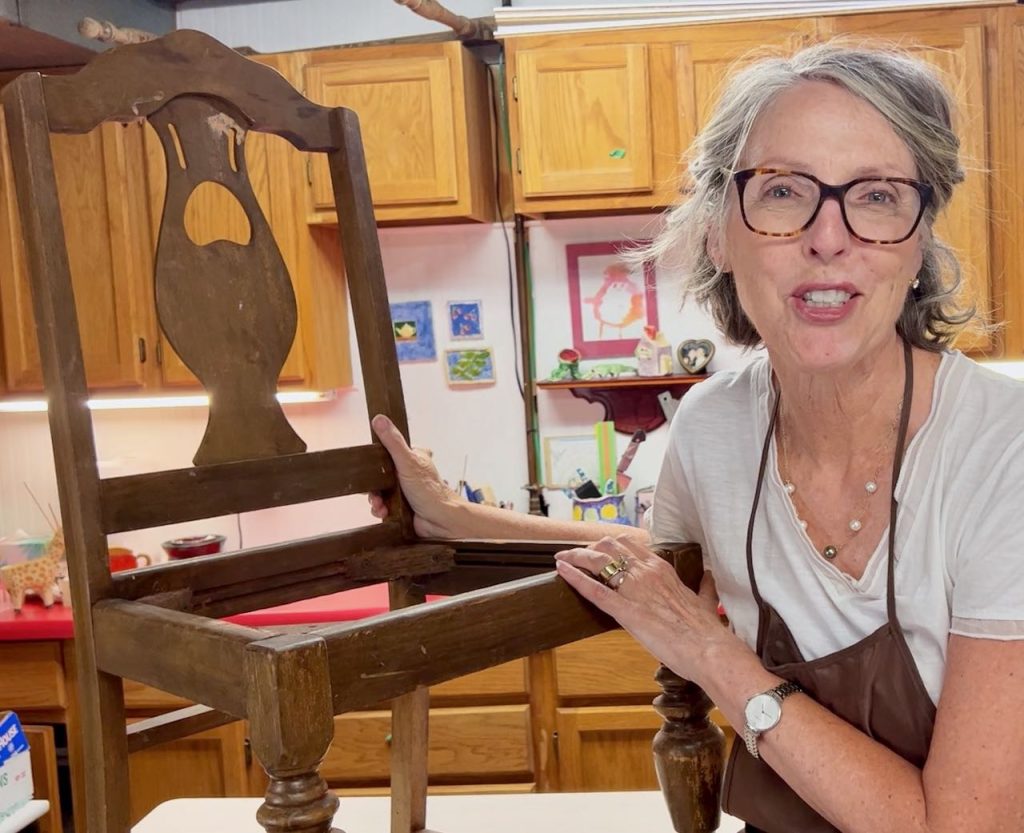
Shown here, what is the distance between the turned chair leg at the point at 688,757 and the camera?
1163 millimetres

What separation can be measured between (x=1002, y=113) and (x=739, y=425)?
1844 mm

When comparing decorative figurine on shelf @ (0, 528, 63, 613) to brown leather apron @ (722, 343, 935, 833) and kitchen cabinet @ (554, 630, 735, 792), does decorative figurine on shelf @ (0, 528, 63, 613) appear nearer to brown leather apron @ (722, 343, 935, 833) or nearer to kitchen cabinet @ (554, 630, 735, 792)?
kitchen cabinet @ (554, 630, 735, 792)

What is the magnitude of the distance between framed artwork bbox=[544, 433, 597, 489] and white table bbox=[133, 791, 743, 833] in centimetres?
168

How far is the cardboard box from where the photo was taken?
1300mm

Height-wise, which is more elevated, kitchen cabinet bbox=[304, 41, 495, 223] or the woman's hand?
kitchen cabinet bbox=[304, 41, 495, 223]

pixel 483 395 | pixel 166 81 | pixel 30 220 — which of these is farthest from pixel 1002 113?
pixel 30 220

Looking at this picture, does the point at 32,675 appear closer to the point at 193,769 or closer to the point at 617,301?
the point at 193,769

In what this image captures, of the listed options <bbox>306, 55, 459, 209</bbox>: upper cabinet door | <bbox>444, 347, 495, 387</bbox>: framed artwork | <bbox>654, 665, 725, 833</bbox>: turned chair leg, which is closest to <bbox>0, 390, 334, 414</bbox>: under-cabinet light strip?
<bbox>444, 347, 495, 387</bbox>: framed artwork

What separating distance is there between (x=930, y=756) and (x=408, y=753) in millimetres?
583

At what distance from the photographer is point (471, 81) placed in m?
2.90

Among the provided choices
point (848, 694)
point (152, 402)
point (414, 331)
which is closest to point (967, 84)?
point (414, 331)

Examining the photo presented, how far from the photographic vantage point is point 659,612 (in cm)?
108

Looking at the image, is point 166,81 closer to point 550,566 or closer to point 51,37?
point 550,566

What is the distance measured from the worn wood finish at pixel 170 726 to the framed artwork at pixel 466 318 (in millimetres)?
2048
